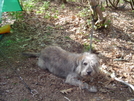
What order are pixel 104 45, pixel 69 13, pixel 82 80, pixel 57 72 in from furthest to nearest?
1. pixel 69 13
2. pixel 104 45
3. pixel 57 72
4. pixel 82 80

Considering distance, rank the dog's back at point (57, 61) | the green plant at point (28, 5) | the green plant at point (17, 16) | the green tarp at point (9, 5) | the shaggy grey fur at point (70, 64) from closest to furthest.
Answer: the shaggy grey fur at point (70, 64), the dog's back at point (57, 61), the green tarp at point (9, 5), the green plant at point (17, 16), the green plant at point (28, 5)

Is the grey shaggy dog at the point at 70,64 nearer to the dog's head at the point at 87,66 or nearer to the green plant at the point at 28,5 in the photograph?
the dog's head at the point at 87,66

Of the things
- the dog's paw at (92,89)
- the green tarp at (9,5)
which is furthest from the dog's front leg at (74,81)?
the green tarp at (9,5)

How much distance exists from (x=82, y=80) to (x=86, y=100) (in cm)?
75

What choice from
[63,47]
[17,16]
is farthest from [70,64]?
[17,16]

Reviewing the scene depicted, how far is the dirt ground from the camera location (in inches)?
169

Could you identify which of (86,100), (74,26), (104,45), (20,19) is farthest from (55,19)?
(86,100)

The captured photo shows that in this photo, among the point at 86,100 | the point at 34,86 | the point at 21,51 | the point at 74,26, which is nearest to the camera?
the point at 86,100

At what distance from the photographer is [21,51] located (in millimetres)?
6176

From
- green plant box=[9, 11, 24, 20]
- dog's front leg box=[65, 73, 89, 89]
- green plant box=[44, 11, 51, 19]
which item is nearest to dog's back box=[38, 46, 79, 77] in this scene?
dog's front leg box=[65, 73, 89, 89]

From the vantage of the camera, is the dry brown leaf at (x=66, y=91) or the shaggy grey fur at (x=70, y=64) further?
the shaggy grey fur at (x=70, y=64)

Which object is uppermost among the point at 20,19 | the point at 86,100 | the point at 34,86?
the point at 20,19

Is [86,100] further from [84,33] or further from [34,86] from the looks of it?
[84,33]

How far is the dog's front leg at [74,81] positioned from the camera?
4617mm
